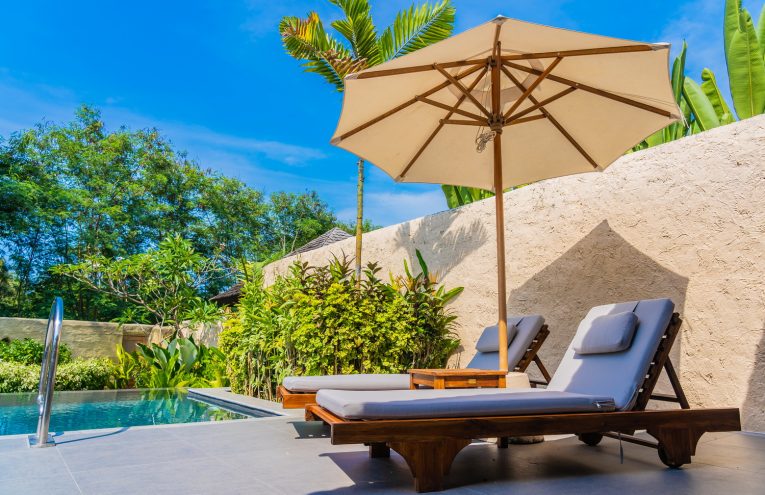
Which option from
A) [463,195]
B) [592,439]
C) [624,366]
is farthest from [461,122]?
[463,195]

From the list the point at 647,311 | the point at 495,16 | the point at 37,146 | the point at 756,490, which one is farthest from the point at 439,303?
the point at 37,146

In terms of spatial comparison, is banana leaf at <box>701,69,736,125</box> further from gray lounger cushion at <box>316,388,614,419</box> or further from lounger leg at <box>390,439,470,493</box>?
lounger leg at <box>390,439,470,493</box>

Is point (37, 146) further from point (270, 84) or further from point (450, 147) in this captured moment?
point (450, 147)

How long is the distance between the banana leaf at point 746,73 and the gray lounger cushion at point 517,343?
4571 millimetres

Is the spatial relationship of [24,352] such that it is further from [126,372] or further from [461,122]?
[461,122]

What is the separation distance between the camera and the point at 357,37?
978cm

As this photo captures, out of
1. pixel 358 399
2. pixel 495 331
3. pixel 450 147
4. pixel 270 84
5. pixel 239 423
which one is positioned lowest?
pixel 239 423

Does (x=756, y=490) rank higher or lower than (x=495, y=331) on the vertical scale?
lower

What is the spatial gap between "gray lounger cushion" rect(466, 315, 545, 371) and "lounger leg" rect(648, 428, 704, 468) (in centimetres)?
175

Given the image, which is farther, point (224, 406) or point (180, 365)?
point (180, 365)

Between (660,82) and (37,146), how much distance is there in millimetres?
26280

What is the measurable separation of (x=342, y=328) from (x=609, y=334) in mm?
3575

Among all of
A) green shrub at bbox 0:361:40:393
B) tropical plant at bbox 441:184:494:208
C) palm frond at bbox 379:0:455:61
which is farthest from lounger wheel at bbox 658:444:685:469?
green shrub at bbox 0:361:40:393

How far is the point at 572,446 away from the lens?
4.36 m
